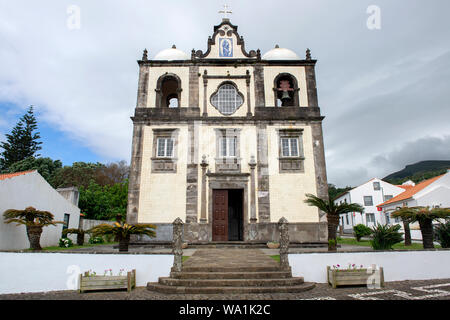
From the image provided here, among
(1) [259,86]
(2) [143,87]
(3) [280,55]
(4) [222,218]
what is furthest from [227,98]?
(4) [222,218]

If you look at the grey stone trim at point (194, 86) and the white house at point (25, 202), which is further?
the grey stone trim at point (194, 86)

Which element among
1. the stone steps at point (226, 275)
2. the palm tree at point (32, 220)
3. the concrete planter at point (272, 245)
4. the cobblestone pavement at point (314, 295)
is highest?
the palm tree at point (32, 220)

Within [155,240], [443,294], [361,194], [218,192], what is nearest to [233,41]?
[218,192]

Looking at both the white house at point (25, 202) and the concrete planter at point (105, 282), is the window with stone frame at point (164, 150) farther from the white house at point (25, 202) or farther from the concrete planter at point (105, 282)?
the concrete planter at point (105, 282)

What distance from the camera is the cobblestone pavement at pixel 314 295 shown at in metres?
6.55

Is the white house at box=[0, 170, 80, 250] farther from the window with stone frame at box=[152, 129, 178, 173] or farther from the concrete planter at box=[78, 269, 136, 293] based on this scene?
the concrete planter at box=[78, 269, 136, 293]

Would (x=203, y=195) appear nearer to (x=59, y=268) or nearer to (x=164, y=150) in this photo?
(x=164, y=150)

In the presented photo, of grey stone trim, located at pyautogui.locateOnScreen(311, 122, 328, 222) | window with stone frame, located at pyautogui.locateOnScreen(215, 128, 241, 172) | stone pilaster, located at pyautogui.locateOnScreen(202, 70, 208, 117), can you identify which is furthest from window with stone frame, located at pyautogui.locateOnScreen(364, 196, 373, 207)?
stone pilaster, located at pyautogui.locateOnScreen(202, 70, 208, 117)

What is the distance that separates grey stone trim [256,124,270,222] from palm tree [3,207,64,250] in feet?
32.0

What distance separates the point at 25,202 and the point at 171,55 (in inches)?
447

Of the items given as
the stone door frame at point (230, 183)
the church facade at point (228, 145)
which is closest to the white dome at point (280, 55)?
the church facade at point (228, 145)

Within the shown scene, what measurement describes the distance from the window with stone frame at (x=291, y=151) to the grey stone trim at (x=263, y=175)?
856 mm

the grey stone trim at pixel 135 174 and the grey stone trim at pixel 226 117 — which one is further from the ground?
the grey stone trim at pixel 226 117
